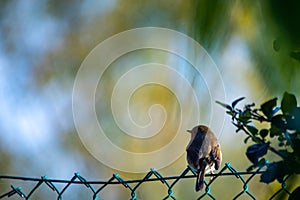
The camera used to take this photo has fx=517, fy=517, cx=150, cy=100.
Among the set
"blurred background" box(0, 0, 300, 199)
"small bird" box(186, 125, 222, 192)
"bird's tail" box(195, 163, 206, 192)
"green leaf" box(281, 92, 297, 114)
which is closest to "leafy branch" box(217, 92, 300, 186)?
"green leaf" box(281, 92, 297, 114)

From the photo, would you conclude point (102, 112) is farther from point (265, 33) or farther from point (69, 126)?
point (265, 33)

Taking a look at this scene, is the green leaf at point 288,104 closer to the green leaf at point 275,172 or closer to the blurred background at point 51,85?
the green leaf at point 275,172

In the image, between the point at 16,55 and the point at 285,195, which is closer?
the point at 285,195

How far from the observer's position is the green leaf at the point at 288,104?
1.53 feet

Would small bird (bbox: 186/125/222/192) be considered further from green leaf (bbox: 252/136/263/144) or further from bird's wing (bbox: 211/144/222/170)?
green leaf (bbox: 252/136/263/144)

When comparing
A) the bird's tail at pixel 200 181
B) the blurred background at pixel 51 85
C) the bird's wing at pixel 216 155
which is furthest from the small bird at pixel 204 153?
the blurred background at pixel 51 85

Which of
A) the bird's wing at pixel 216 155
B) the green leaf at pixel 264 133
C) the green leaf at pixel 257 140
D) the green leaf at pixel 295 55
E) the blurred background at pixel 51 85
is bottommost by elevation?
the green leaf at pixel 295 55

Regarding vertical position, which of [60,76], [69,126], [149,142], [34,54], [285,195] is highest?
[34,54]

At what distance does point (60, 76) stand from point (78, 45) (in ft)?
0.87

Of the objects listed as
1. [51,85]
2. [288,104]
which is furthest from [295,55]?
[51,85]

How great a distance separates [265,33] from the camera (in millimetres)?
415

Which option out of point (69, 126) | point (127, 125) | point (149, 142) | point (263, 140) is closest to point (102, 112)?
point (127, 125)

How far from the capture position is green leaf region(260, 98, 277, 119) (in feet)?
1.59

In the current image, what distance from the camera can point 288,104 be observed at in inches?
19.1
